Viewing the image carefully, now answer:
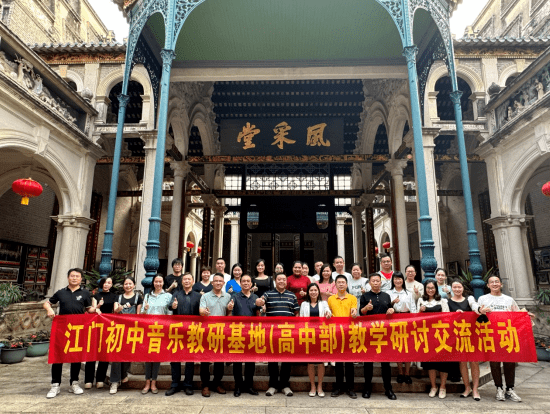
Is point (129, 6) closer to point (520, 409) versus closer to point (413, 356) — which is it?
point (413, 356)

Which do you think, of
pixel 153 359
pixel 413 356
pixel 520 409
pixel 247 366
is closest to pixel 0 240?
pixel 153 359

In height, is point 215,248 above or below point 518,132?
below

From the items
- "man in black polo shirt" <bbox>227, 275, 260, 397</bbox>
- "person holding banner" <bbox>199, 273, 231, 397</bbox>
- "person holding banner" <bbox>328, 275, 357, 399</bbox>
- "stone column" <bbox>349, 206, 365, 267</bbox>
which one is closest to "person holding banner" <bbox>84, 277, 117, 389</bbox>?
"person holding banner" <bbox>199, 273, 231, 397</bbox>

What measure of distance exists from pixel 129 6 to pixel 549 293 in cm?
1082

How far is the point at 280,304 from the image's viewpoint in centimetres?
450

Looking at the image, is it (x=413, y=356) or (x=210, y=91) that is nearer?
(x=413, y=356)

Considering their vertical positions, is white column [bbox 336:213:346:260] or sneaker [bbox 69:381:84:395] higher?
white column [bbox 336:213:346:260]

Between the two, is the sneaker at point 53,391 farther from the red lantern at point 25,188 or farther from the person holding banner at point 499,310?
the person holding banner at point 499,310

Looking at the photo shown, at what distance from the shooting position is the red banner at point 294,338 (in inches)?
168

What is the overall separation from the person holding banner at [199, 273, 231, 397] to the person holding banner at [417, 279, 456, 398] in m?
2.55

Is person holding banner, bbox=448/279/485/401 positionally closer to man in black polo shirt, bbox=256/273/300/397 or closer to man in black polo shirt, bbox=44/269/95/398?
man in black polo shirt, bbox=256/273/300/397

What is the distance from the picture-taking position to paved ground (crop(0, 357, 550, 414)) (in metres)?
3.67

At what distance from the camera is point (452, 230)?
49.3 ft

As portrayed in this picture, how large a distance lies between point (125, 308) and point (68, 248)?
20.2 feet
